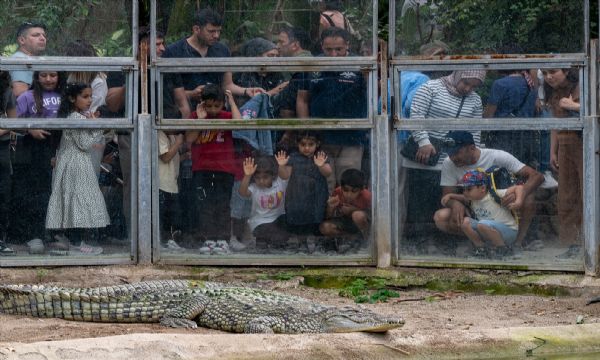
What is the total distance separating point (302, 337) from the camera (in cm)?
523

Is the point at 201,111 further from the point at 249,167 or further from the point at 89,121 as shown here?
the point at 89,121

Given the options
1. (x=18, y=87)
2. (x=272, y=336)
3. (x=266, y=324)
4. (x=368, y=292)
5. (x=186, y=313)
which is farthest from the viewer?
(x=18, y=87)

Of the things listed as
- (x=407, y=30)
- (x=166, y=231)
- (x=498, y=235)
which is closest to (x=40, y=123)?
(x=166, y=231)

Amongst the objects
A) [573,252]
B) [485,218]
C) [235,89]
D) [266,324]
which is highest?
[235,89]

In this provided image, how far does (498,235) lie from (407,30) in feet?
4.91

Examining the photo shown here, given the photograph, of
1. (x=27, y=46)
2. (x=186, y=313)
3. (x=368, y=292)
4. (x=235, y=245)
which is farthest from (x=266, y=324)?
(x=27, y=46)

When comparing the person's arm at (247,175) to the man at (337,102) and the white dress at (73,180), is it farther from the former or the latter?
the white dress at (73,180)

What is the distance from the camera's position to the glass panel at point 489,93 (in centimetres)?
705

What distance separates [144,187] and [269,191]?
84cm

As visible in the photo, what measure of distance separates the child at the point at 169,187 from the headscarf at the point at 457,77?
71.3 inches

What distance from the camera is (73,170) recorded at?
23.4 ft

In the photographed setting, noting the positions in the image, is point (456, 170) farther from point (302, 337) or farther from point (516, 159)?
point (302, 337)

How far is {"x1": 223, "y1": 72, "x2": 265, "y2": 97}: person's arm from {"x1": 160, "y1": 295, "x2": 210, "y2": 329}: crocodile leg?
5.28ft

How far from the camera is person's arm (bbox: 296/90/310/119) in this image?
7.20 metres
